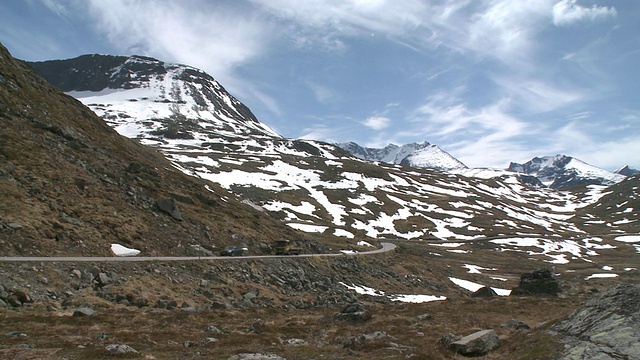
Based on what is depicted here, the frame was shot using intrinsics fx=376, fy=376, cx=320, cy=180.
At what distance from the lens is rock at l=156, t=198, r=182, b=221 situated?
1850 inches

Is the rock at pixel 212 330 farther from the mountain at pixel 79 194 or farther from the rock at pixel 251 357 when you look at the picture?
the mountain at pixel 79 194

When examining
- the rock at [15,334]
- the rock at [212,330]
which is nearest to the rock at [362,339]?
the rock at [212,330]

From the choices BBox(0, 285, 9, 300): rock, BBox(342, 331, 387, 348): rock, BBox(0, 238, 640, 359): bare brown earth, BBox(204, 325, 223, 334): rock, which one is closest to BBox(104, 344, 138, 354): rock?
BBox(0, 238, 640, 359): bare brown earth

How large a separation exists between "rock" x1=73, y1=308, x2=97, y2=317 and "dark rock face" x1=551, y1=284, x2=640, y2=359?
75.0ft

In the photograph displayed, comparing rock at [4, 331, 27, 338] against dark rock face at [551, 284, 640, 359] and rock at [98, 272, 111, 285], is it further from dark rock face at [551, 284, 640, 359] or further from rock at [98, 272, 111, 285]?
dark rock face at [551, 284, 640, 359]

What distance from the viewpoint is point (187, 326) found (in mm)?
21656

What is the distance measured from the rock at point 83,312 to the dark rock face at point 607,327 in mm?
22859

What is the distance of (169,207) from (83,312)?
90.4ft

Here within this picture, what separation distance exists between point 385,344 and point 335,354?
2948mm

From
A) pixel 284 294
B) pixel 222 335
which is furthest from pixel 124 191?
pixel 222 335

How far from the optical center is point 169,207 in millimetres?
47531

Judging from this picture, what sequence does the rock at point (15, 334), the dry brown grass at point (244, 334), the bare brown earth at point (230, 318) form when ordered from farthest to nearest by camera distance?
the bare brown earth at point (230, 318) < the rock at point (15, 334) < the dry brown grass at point (244, 334)

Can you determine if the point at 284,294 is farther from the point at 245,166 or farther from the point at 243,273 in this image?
the point at 245,166

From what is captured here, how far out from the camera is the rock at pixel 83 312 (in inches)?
814
